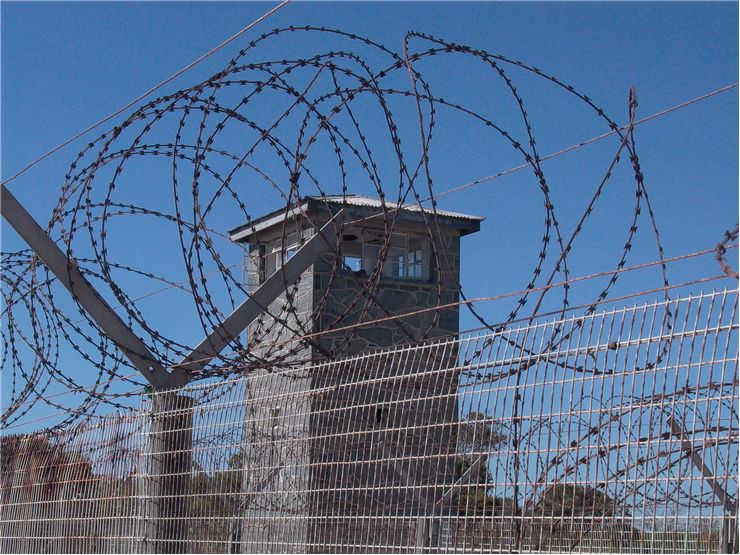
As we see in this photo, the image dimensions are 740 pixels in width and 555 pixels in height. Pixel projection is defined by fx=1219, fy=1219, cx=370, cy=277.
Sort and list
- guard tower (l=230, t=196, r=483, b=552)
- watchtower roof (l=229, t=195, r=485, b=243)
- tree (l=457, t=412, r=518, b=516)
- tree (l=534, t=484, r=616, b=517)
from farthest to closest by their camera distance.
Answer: watchtower roof (l=229, t=195, r=485, b=243) < guard tower (l=230, t=196, r=483, b=552) < tree (l=457, t=412, r=518, b=516) < tree (l=534, t=484, r=616, b=517)

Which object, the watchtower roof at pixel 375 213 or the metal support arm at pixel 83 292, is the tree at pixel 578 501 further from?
the watchtower roof at pixel 375 213

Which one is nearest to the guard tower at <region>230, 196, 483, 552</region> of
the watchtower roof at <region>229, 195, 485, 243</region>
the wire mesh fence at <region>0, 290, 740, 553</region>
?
the wire mesh fence at <region>0, 290, 740, 553</region>

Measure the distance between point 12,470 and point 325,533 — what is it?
234 inches

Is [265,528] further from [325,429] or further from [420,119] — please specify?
[420,119]

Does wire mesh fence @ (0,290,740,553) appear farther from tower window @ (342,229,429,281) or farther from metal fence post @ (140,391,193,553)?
tower window @ (342,229,429,281)

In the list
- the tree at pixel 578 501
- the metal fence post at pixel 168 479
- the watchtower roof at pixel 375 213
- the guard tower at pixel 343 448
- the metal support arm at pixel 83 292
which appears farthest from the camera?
the watchtower roof at pixel 375 213

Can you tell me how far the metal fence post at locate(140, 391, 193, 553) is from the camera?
948 centimetres

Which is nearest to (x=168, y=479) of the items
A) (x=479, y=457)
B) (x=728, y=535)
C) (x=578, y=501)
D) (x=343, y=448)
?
(x=343, y=448)

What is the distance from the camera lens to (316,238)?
11141 millimetres

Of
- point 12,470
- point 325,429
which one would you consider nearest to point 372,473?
point 325,429

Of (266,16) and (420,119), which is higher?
(266,16)

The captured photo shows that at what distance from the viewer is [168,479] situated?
381 inches

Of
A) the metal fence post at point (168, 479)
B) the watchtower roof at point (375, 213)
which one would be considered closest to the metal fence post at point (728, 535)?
the metal fence post at point (168, 479)

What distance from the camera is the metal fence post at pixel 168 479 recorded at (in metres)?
9.48
